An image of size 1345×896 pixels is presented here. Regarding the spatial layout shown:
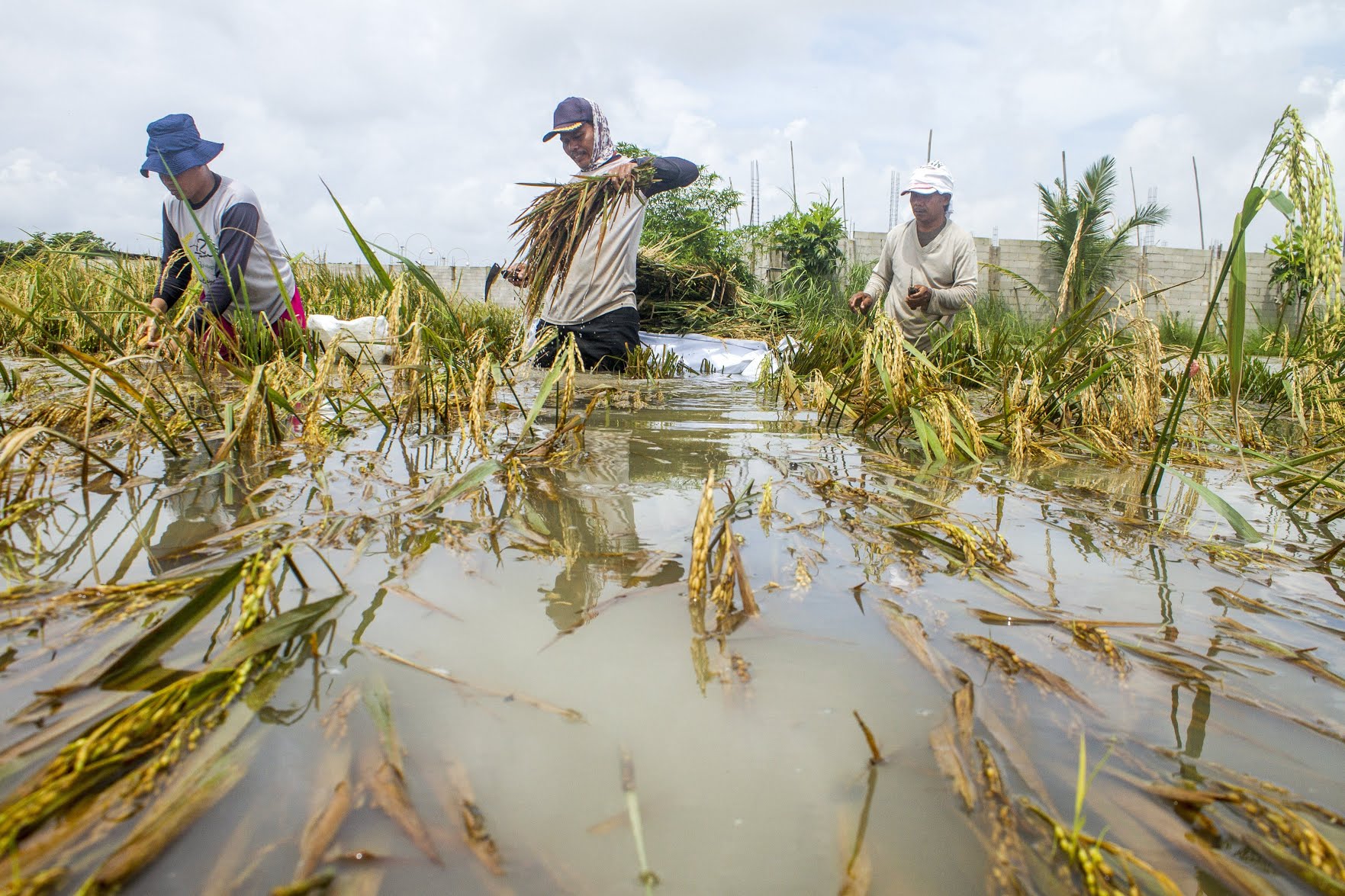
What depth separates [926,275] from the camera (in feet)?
14.3

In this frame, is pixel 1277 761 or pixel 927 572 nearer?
pixel 1277 761

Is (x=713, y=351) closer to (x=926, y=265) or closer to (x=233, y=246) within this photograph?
(x=926, y=265)

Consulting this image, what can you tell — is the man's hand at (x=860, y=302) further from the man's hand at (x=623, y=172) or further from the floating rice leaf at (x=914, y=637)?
the floating rice leaf at (x=914, y=637)

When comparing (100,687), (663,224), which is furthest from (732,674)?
(663,224)

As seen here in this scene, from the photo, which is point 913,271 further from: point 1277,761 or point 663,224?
point 663,224

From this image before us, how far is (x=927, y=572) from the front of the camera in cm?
116

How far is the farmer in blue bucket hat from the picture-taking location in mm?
Answer: 3016

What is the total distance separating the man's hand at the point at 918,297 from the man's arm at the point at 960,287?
0.03m

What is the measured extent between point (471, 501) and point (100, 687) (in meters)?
0.77

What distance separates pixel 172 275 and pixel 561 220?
1927 millimetres

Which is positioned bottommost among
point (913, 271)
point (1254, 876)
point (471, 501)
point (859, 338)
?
point (1254, 876)

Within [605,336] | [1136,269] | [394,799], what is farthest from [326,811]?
[1136,269]

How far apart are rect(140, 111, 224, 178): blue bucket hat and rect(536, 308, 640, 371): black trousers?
1.95 m

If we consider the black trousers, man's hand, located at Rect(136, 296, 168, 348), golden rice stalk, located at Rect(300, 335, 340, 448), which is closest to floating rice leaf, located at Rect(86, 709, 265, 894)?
golden rice stalk, located at Rect(300, 335, 340, 448)
